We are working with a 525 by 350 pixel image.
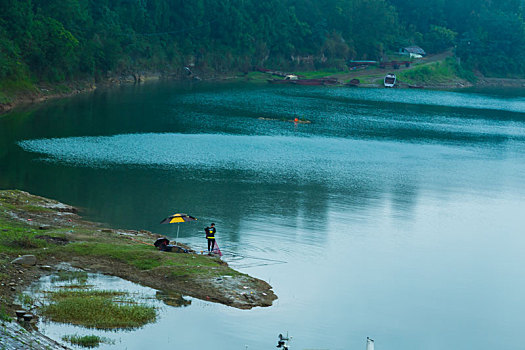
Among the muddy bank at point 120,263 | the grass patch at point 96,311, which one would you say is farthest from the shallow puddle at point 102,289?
the muddy bank at point 120,263

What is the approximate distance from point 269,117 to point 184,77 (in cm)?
7046

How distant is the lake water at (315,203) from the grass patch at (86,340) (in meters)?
1.12

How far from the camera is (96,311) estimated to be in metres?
32.9

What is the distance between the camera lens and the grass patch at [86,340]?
29.7 meters

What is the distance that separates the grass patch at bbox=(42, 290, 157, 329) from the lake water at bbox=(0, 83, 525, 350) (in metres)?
1.06

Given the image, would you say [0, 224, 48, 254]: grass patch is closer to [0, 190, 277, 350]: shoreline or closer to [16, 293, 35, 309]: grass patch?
[0, 190, 277, 350]: shoreline

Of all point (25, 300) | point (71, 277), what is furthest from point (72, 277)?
point (25, 300)

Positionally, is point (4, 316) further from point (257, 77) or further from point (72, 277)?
point (257, 77)

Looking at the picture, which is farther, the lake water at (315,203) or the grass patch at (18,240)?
the grass patch at (18,240)

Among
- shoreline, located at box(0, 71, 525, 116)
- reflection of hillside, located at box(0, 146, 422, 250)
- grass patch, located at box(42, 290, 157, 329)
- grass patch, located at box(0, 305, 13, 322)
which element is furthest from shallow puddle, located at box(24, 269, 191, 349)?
shoreline, located at box(0, 71, 525, 116)

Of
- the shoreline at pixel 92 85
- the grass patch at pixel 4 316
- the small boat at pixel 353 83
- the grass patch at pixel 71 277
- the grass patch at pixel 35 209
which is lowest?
the grass patch at pixel 71 277

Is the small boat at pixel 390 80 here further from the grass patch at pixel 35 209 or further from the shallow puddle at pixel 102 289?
the shallow puddle at pixel 102 289

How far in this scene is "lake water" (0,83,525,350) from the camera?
35938 mm

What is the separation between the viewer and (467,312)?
128 ft
